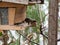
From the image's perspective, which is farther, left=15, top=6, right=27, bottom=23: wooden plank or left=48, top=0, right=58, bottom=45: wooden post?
left=15, top=6, right=27, bottom=23: wooden plank

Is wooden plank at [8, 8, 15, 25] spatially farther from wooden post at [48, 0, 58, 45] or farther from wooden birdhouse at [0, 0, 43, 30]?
wooden post at [48, 0, 58, 45]

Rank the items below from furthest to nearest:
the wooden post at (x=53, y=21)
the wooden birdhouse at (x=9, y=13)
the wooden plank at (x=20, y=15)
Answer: the wooden plank at (x=20, y=15) → the wooden birdhouse at (x=9, y=13) → the wooden post at (x=53, y=21)

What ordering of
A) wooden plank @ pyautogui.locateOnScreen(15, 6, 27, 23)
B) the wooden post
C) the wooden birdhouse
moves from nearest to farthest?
the wooden post < the wooden birdhouse < wooden plank @ pyautogui.locateOnScreen(15, 6, 27, 23)

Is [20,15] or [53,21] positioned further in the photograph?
[20,15]

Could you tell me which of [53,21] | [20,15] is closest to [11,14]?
[20,15]

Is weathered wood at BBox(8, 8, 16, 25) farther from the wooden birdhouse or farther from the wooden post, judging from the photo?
the wooden post

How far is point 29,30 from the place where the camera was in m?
2.13

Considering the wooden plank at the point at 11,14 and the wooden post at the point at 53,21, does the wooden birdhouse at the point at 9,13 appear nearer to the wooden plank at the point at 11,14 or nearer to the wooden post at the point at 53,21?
the wooden plank at the point at 11,14

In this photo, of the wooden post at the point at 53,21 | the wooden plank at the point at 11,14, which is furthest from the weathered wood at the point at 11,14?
the wooden post at the point at 53,21

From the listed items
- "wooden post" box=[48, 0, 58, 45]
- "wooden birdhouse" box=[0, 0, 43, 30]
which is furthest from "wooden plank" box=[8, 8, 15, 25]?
"wooden post" box=[48, 0, 58, 45]

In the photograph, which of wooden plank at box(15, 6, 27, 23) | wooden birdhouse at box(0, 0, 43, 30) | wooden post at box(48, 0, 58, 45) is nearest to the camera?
wooden post at box(48, 0, 58, 45)

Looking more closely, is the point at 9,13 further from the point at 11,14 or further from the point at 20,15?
the point at 20,15

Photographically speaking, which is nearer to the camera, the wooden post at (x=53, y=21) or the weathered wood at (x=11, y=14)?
the wooden post at (x=53, y=21)

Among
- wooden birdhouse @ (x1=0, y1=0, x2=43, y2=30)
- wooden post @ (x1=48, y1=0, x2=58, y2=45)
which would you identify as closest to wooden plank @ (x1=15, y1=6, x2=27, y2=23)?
wooden birdhouse @ (x1=0, y1=0, x2=43, y2=30)
